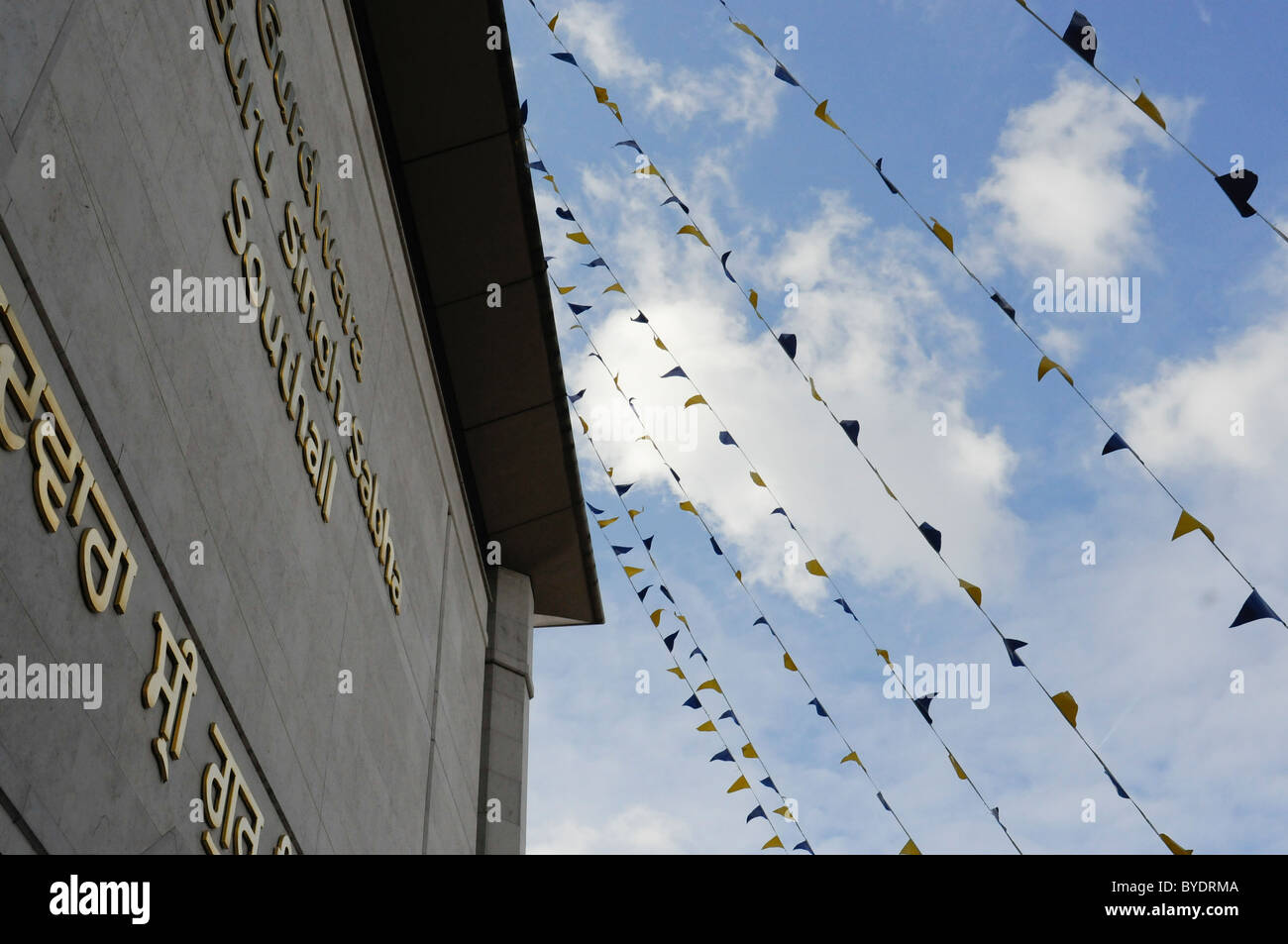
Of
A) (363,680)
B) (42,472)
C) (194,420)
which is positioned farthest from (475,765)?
(42,472)

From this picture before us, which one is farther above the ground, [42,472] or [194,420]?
[194,420]

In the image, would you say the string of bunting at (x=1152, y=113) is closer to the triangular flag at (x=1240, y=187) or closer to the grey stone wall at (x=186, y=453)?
the triangular flag at (x=1240, y=187)

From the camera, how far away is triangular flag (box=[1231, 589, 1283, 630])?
218 inches

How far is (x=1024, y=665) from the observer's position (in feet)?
21.7

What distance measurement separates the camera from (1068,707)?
6.05m

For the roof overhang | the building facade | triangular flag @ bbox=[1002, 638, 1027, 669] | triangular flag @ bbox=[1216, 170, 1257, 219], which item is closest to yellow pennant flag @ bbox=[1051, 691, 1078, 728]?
triangular flag @ bbox=[1002, 638, 1027, 669]

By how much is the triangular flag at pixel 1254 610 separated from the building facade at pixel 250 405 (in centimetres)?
460

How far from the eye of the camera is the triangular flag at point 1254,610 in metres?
5.54

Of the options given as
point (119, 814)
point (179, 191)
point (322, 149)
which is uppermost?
point (322, 149)

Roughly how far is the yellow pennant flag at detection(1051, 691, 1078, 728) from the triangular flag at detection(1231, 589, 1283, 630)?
2.92 ft

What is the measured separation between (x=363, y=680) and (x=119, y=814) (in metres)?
3.29

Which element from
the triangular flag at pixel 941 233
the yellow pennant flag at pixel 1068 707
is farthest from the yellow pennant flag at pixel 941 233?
the yellow pennant flag at pixel 1068 707

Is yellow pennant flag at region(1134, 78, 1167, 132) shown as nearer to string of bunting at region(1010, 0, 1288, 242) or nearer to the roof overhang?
string of bunting at region(1010, 0, 1288, 242)
